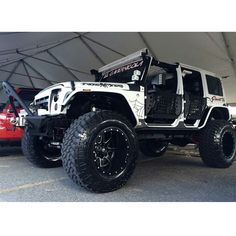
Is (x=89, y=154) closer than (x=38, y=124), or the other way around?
(x=89, y=154)

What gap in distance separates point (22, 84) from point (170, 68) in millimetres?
10549

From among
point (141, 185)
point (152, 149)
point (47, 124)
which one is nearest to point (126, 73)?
point (47, 124)

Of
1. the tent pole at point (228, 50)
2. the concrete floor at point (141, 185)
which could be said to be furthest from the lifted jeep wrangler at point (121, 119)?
the tent pole at point (228, 50)

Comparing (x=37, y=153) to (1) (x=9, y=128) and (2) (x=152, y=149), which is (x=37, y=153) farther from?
(2) (x=152, y=149)

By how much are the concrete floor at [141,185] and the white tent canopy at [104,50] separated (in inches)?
142

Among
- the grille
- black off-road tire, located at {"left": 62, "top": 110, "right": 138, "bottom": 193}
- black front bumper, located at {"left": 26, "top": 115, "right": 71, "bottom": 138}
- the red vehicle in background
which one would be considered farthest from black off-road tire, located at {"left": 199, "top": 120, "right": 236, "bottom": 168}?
the red vehicle in background

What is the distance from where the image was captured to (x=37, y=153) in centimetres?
478

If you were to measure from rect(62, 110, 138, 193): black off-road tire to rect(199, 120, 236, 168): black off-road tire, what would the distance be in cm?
227

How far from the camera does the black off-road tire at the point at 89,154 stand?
10.0ft

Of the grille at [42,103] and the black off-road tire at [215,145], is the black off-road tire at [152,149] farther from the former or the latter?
the grille at [42,103]

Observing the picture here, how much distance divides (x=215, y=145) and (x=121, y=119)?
95.6 inches

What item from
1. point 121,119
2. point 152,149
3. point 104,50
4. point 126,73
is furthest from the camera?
point 104,50

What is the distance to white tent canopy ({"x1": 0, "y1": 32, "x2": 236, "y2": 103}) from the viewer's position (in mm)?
7117
